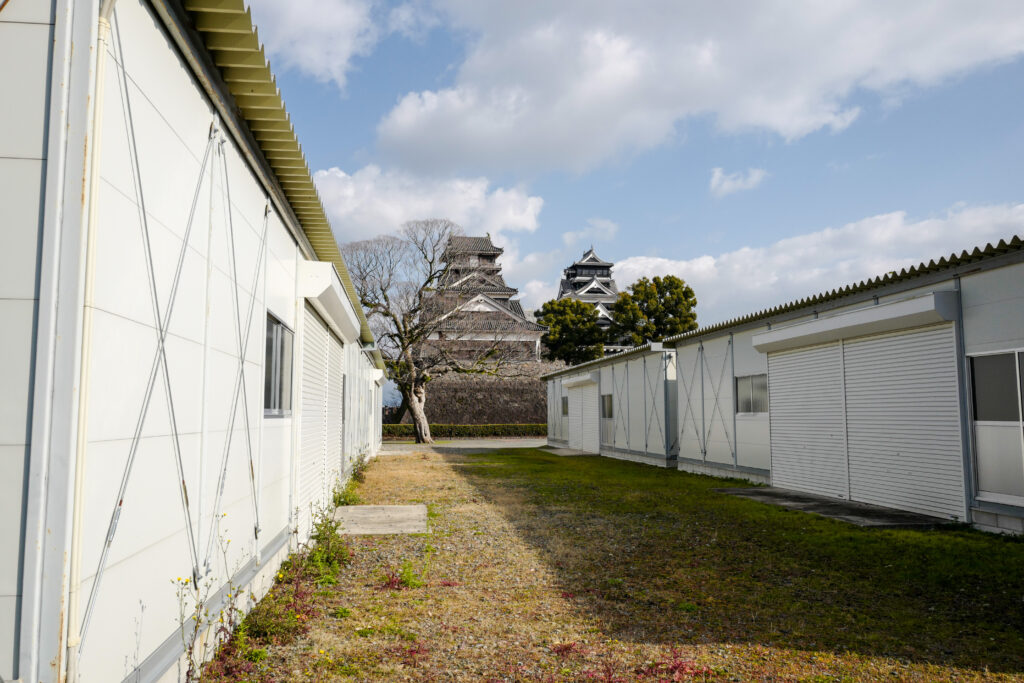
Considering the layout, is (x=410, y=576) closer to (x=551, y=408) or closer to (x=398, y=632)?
(x=398, y=632)

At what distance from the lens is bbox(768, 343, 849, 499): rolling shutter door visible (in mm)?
11555

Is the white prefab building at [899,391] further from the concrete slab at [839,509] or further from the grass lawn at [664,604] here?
the grass lawn at [664,604]

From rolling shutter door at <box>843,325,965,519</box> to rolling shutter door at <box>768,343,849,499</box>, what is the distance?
31 cm

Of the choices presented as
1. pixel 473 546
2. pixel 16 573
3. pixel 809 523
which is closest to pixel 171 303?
pixel 16 573

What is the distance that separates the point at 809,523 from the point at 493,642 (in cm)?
593

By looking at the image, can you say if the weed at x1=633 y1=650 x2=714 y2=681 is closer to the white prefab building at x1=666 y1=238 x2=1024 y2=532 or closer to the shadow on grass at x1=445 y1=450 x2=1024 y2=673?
the shadow on grass at x1=445 y1=450 x2=1024 y2=673

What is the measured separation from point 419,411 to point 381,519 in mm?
19894

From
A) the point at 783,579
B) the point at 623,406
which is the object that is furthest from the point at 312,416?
the point at 623,406

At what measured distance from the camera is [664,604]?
5.79 m

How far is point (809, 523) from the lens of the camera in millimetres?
9297

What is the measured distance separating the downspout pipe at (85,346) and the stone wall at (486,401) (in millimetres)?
32833

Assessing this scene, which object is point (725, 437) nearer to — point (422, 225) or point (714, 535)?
point (714, 535)

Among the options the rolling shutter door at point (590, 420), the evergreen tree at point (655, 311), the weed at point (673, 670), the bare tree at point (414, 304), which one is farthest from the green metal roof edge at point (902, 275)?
the evergreen tree at point (655, 311)

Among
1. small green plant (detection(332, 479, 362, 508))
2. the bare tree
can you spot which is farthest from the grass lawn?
the bare tree
